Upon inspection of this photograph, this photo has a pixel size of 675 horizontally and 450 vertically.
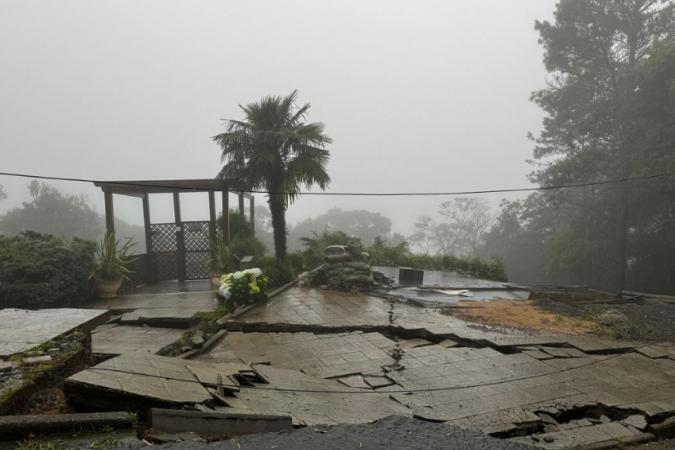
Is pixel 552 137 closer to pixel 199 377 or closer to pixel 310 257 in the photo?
pixel 310 257

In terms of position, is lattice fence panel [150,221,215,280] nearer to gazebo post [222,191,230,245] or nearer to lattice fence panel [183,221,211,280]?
lattice fence panel [183,221,211,280]

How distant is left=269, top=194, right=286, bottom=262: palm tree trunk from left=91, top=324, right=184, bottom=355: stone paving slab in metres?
5.38

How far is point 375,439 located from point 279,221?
9.10 meters

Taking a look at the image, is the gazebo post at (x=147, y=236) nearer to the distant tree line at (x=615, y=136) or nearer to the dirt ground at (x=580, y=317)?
the dirt ground at (x=580, y=317)

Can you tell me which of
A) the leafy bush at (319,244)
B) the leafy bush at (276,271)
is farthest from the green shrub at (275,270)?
the leafy bush at (319,244)

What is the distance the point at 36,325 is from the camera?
137 inches

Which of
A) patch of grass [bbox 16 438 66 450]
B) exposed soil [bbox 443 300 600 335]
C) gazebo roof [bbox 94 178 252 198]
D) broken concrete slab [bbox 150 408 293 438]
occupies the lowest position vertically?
exposed soil [bbox 443 300 600 335]

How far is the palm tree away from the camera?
10.6 m

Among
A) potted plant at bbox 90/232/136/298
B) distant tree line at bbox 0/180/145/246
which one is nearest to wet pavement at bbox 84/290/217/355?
potted plant at bbox 90/232/136/298

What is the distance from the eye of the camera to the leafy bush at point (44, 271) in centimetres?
701

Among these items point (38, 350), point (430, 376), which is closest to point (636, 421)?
point (430, 376)

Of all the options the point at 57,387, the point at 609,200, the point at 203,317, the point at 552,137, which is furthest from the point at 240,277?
the point at 552,137

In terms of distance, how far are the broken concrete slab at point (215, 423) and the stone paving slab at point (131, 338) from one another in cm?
216

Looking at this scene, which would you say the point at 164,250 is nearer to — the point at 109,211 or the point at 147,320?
the point at 109,211
